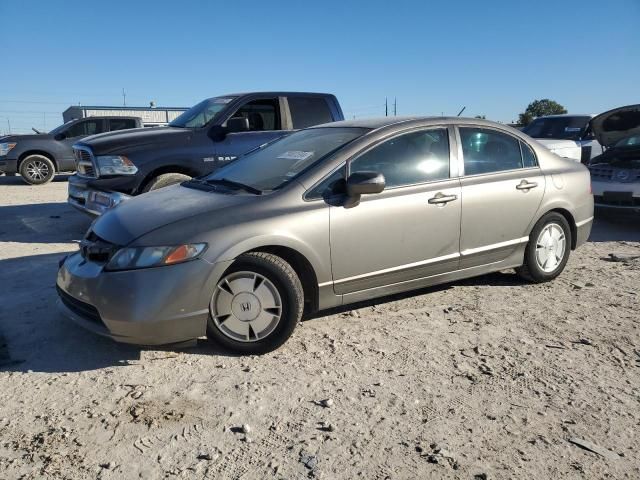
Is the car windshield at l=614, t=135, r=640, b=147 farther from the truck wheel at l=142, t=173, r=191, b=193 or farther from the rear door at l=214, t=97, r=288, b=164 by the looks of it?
the truck wheel at l=142, t=173, r=191, b=193

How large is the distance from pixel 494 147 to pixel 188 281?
3002 mm

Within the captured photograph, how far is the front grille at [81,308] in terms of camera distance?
11.8 ft

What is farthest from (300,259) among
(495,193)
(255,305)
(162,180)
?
(162,180)

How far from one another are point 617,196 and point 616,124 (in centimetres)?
144

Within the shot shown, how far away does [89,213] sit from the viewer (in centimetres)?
693

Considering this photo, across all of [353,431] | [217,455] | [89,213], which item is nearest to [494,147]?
[353,431]

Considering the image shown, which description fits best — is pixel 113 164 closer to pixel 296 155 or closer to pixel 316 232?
pixel 296 155

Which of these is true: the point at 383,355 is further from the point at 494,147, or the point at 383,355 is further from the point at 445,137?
the point at 494,147

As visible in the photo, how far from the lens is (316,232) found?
152 inches

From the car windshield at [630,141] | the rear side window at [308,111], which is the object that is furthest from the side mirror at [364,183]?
the car windshield at [630,141]

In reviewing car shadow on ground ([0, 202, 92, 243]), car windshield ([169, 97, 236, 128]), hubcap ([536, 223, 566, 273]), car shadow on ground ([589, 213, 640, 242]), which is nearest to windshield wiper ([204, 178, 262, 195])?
hubcap ([536, 223, 566, 273])

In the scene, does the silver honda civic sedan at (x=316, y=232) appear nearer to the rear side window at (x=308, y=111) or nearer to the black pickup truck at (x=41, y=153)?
the rear side window at (x=308, y=111)

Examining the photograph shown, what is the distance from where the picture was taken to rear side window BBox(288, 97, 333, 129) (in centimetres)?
822

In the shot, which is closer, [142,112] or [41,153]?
[41,153]
